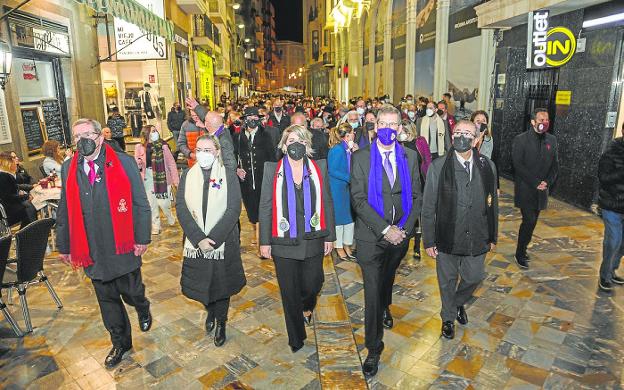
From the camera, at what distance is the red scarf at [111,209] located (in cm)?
361

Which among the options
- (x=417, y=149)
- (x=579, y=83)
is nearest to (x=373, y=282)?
(x=417, y=149)

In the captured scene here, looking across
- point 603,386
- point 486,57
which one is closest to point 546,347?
point 603,386

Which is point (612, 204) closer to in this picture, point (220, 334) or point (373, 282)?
point (373, 282)

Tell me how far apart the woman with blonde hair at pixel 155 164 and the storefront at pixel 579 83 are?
23.2ft

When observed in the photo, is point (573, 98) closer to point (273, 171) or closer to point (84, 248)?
point (273, 171)

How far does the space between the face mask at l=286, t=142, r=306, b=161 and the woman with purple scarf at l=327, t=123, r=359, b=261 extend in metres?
1.93

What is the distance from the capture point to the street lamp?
8.30 meters

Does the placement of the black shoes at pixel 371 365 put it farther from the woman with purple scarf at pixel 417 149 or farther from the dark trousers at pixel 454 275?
the woman with purple scarf at pixel 417 149

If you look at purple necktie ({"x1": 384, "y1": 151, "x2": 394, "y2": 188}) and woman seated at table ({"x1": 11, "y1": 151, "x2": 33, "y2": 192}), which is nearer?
purple necktie ({"x1": 384, "y1": 151, "x2": 394, "y2": 188})

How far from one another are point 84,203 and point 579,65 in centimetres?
912

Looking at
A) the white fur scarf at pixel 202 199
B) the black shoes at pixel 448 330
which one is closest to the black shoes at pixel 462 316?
the black shoes at pixel 448 330

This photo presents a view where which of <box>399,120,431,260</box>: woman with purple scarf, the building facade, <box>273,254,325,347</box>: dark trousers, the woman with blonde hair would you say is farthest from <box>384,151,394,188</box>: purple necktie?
the building facade

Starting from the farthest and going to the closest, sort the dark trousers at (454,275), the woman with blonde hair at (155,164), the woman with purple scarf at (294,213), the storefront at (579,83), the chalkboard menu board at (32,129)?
the chalkboard menu board at (32,129)
the storefront at (579,83)
the woman with blonde hair at (155,164)
the dark trousers at (454,275)
the woman with purple scarf at (294,213)

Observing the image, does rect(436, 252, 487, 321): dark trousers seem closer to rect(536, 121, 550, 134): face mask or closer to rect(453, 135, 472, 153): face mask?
rect(453, 135, 472, 153): face mask
